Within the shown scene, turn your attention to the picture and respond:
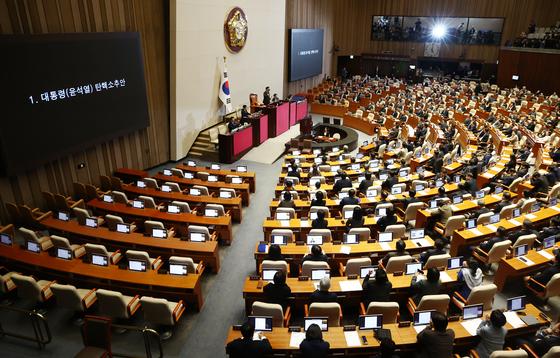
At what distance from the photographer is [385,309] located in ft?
19.6

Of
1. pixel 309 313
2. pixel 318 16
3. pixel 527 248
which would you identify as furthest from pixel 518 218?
pixel 318 16

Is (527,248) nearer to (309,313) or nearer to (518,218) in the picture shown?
(518,218)

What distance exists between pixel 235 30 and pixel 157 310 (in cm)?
1416

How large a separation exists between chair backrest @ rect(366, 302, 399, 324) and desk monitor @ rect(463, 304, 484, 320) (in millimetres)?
993

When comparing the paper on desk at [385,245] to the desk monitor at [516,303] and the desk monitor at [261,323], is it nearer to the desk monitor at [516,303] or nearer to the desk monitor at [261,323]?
the desk monitor at [516,303]

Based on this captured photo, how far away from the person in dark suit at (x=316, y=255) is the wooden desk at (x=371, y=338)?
161 cm

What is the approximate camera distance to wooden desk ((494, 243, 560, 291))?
7.45 meters

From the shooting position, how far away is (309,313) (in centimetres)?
592

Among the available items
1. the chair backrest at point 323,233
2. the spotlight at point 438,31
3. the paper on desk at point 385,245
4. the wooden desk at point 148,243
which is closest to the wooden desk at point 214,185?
the wooden desk at point 148,243

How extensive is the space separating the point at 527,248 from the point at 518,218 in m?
1.71

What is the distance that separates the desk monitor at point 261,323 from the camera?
5656 mm

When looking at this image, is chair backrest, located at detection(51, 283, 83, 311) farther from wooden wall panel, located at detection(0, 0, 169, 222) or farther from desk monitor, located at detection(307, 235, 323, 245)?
wooden wall panel, located at detection(0, 0, 169, 222)

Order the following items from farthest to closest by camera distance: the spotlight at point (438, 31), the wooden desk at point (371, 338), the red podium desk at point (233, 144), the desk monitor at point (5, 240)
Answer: the spotlight at point (438, 31) → the red podium desk at point (233, 144) → the desk monitor at point (5, 240) → the wooden desk at point (371, 338)

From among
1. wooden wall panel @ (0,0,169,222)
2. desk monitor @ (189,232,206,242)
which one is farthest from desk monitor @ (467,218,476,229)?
wooden wall panel @ (0,0,169,222)
